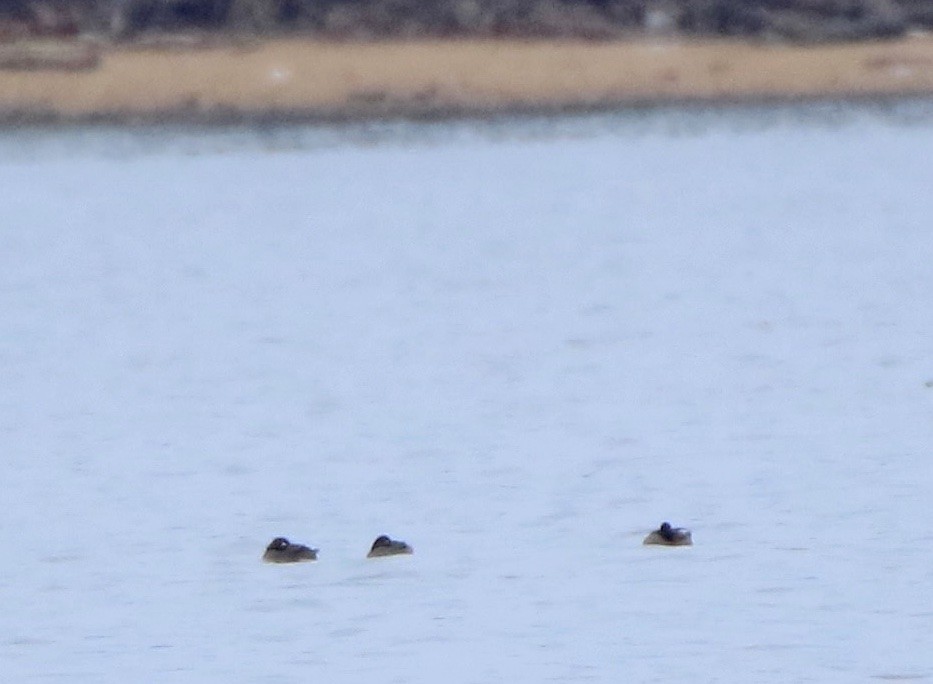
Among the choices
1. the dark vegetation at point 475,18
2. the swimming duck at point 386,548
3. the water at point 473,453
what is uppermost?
the dark vegetation at point 475,18

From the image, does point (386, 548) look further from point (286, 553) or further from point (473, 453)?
point (473, 453)

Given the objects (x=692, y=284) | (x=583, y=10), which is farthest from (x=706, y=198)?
(x=692, y=284)

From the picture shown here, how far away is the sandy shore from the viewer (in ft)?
91.4

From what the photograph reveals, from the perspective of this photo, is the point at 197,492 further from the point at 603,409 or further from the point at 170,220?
the point at 170,220

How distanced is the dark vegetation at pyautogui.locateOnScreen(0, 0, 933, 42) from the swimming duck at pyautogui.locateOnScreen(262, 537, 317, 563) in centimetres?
2086

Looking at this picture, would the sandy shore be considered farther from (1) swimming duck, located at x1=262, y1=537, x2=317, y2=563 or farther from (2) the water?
(1) swimming duck, located at x1=262, y1=537, x2=317, y2=563

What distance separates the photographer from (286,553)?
7422mm

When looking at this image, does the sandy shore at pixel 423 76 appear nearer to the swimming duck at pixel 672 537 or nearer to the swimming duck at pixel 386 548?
the swimming duck at pixel 386 548

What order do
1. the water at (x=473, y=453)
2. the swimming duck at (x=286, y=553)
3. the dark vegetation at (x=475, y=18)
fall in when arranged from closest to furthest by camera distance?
the water at (x=473, y=453), the swimming duck at (x=286, y=553), the dark vegetation at (x=475, y=18)

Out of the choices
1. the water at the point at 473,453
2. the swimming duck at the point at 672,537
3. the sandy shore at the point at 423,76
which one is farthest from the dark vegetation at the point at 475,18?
the swimming duck at the point at 672,537

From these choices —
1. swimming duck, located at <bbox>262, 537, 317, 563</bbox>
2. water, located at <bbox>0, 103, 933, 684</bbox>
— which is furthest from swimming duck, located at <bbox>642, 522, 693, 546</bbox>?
swimming duck, located at <bbox>262, 537, 317, 563</bbox>

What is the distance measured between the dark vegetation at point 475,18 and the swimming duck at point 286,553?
2086 centimetres

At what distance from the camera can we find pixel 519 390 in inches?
438

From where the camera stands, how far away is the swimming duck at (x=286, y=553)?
24.3 feet
